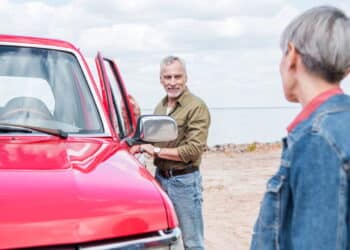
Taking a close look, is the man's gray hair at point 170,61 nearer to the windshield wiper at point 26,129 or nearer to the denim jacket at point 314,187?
the windshield wiper at point 26,129

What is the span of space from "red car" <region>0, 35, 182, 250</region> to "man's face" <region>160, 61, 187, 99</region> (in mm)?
441

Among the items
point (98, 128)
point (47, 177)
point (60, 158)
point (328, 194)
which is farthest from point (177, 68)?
point (328, 194)

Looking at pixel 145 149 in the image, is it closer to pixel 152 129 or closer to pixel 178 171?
pixel 178 171

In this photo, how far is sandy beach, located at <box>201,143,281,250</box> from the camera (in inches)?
327

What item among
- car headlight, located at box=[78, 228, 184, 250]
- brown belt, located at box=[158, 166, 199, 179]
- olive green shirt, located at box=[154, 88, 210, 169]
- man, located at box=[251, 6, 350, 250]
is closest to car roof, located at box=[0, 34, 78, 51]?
olive green shirt, located at box=[154, 88, 210, 169]

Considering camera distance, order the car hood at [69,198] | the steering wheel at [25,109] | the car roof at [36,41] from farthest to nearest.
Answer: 1. the car roof at [36,41]
2. the steering wheel at [25,109]
3. the car hood at [69,198]

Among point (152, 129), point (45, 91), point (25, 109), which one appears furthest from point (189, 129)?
point (25, 109)

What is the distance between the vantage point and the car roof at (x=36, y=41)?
4.45 metres

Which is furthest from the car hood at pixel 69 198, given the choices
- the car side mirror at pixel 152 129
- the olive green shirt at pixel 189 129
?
the olive green shirt at pixel 189 129

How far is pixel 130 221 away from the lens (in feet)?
9.43

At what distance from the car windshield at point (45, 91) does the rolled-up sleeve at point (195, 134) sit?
3.86 feet

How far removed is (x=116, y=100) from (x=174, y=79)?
0.58 meters

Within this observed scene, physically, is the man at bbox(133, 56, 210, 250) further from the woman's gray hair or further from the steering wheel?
the woman's gray hair

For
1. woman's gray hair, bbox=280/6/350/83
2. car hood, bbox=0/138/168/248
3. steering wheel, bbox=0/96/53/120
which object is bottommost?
car hood, bbox=0/138/168/248
